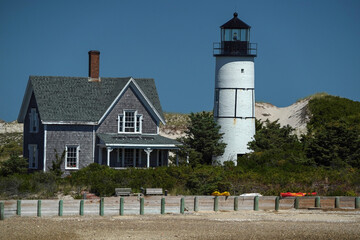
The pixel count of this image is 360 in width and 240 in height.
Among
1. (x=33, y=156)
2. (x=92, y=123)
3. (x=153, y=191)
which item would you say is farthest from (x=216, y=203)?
(x=33, y=156)

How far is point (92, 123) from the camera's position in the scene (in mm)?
A: 42719

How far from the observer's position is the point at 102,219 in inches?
1273

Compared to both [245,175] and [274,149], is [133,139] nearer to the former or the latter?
[245,175]

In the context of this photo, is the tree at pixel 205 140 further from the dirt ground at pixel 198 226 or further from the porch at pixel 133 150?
the dirt ground at pixel 198 226

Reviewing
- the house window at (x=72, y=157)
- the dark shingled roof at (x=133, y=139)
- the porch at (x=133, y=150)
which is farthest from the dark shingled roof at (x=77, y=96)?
the porch at (x=133, y=150)

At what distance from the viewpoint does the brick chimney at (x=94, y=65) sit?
4512 centimetres

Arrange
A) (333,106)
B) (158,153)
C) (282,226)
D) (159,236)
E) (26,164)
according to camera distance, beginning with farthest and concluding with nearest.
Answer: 1. (333,106)
2. (158,153)
3. (26,164)
4. (282,226)
5. (159,236)

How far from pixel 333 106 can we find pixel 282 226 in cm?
3106

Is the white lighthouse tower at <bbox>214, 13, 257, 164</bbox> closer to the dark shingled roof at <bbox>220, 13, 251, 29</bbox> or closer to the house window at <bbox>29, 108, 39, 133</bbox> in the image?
the dark shingled roof at <bbox>220, 13, 251, 29</bbox>

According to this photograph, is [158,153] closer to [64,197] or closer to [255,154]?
[255,154]

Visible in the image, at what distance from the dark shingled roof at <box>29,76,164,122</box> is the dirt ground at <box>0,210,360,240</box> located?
1125cm

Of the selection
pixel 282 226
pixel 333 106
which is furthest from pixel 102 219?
pixel 333 106

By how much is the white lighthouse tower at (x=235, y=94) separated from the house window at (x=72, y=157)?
8.42 metres

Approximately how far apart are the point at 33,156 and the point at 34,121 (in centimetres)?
206
